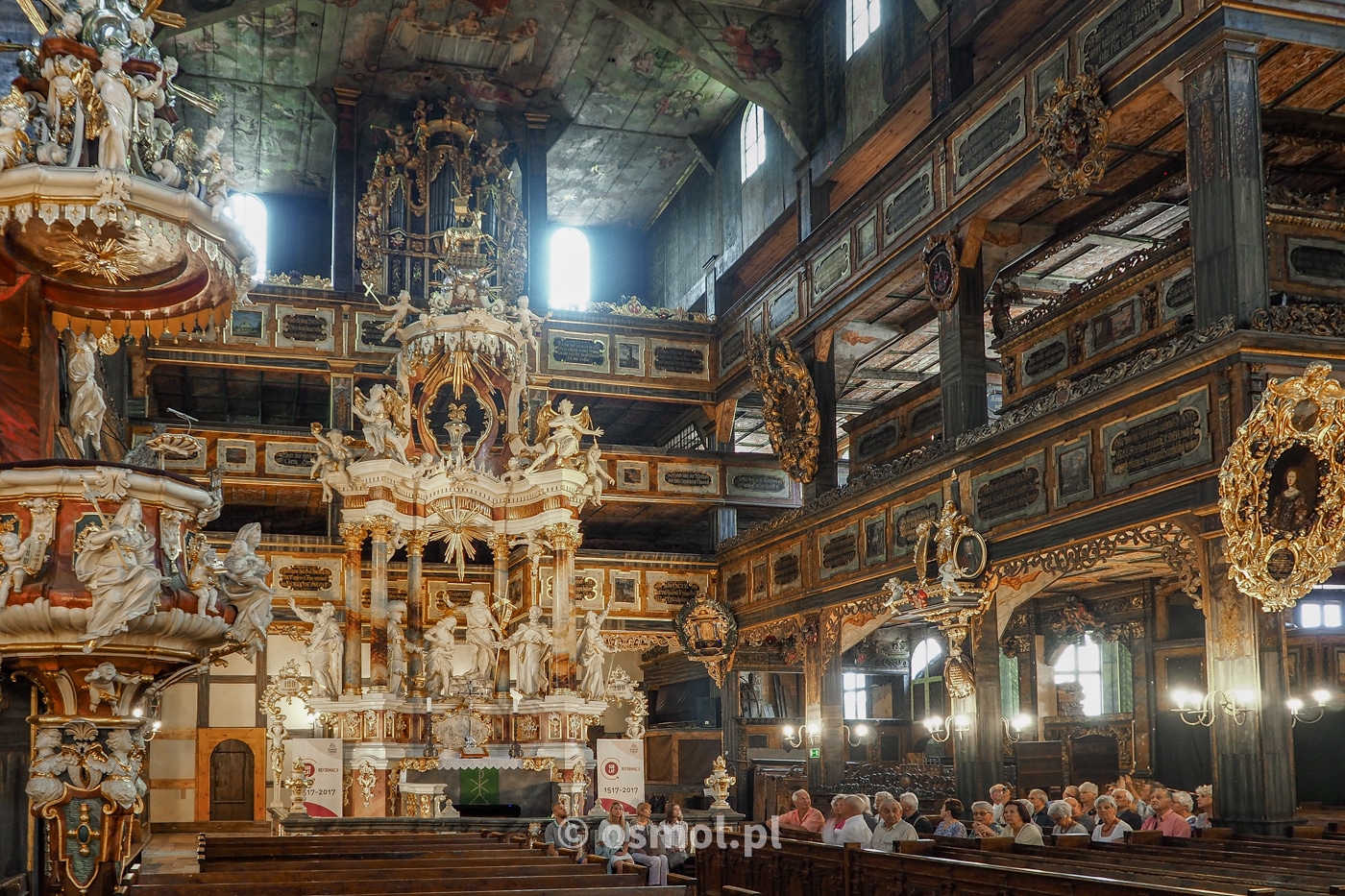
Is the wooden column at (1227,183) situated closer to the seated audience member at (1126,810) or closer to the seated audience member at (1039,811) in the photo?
the seated audience member at (1126,810)

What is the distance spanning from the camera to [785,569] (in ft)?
73.2

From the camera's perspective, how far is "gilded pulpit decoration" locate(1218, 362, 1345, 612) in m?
11.3

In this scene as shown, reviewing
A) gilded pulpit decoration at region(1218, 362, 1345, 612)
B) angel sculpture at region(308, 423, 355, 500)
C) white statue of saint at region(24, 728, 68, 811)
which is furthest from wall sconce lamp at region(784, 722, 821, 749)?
white statue of saint at region(24, 728, 68, 811)

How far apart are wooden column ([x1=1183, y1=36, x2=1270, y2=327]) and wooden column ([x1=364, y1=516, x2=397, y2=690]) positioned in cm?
1172

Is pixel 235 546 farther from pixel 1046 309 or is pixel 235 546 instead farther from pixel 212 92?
pixel 212 92

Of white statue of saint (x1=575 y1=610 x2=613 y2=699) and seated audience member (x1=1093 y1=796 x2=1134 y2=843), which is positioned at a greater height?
white statue of saint (x1=575 y1=610 x2=613 y2=699)

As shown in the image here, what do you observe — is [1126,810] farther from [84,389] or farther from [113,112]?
[113,112]

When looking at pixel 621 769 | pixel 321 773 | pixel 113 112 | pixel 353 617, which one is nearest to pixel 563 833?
pixel 621 769

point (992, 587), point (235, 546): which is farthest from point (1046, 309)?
point (235, 546)

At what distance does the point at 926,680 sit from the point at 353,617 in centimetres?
1207

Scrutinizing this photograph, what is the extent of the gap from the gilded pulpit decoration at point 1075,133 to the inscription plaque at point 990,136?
86 cm

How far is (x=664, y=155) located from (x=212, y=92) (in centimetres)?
898

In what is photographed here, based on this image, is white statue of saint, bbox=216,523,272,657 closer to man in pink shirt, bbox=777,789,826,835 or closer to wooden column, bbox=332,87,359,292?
man in pink shirt, bbox=777,789,826,835

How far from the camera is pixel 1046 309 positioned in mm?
17594
